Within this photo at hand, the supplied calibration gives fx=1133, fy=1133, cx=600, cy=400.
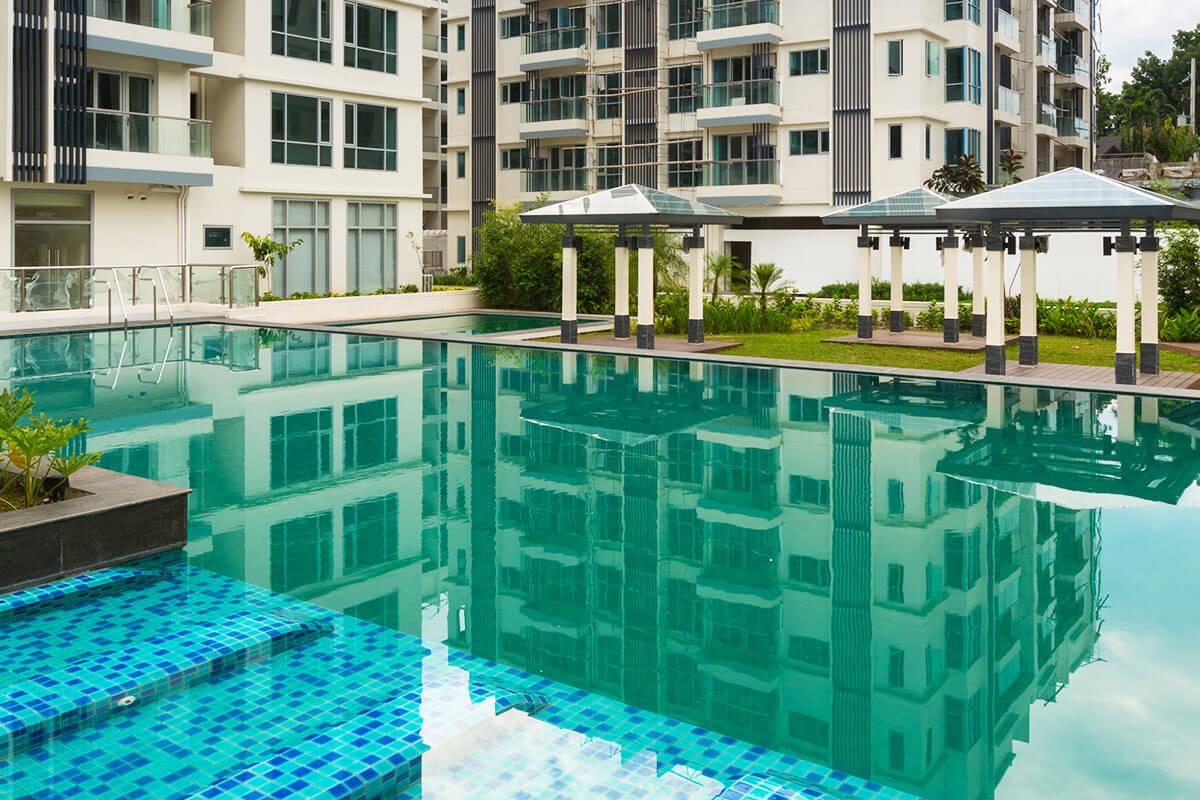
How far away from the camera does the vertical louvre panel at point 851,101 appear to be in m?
38.9

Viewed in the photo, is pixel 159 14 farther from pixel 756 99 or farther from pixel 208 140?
pixel 756 99

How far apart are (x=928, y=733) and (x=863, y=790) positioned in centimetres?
73

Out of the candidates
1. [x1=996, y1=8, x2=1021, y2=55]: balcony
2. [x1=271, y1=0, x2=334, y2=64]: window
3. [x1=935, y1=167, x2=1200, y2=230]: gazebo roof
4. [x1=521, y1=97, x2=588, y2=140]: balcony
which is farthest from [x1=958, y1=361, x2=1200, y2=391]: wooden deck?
[x1=521, y1=97, x2=588, y2=140]: balcony

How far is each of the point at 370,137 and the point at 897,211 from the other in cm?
1756

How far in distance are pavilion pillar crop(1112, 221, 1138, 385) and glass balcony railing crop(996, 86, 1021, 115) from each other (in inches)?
1025

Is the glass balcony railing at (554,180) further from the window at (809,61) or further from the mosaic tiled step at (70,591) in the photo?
the mosaic tiled step at (70,591)

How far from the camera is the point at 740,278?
1599 inches

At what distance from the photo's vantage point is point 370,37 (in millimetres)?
34062

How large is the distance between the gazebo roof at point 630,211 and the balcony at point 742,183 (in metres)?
16.8

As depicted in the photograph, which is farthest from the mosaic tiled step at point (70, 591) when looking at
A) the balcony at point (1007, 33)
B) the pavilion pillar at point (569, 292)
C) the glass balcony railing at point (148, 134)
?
the balcony at point (1007, 33)

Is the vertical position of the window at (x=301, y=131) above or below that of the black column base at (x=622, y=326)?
above

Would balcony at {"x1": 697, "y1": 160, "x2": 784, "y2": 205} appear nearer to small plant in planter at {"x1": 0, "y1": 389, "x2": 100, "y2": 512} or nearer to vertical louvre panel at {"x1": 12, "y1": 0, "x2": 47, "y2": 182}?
vertical louvre panel at {"x1": 12, "y1": 0, "x2": 47, "y2": 182}

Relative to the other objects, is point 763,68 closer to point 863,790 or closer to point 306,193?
point 306,193

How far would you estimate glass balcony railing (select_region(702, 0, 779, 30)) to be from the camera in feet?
132
